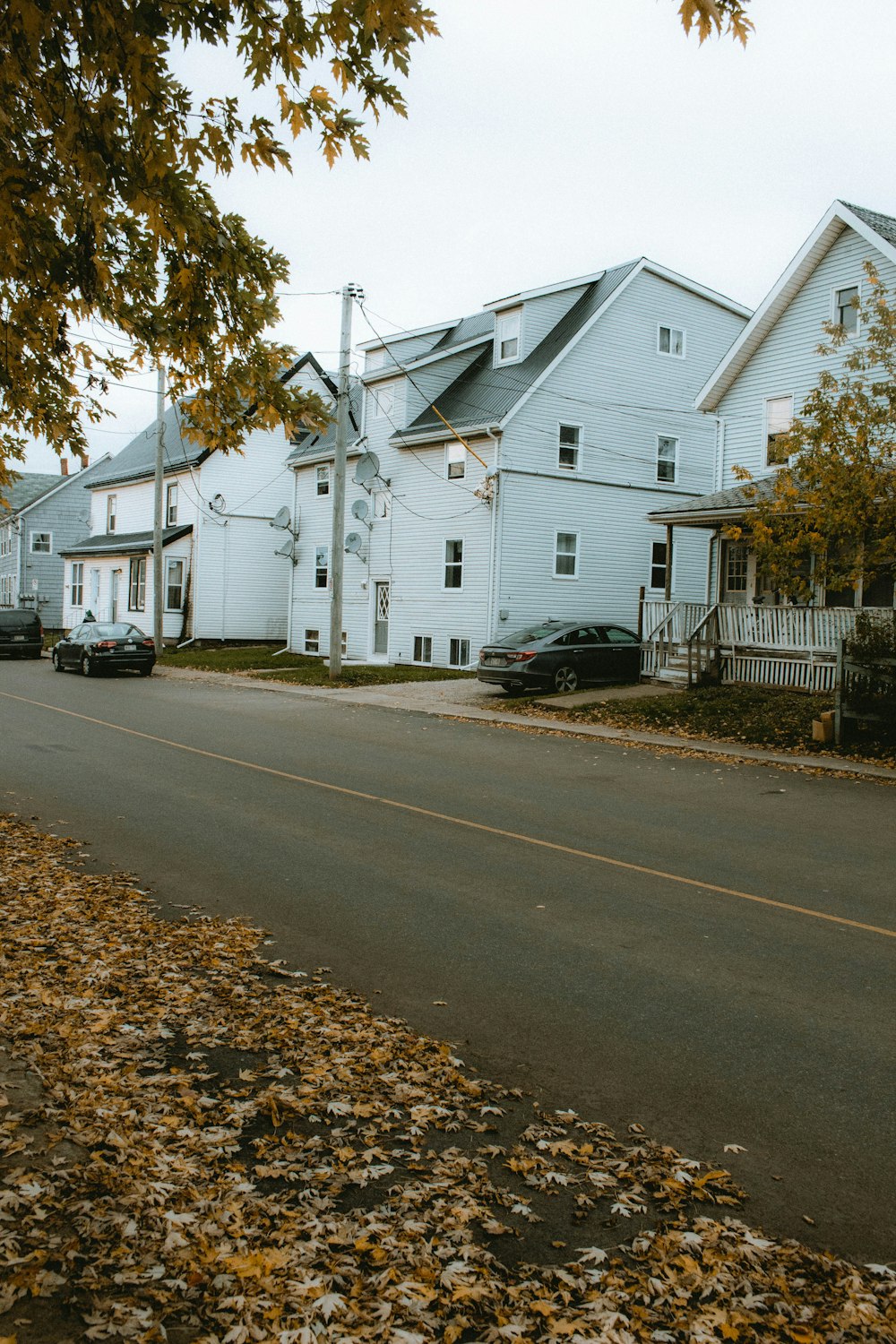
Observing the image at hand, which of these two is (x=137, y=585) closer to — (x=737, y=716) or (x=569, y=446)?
(x=569, y=446)

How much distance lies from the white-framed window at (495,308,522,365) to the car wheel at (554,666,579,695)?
1151cm

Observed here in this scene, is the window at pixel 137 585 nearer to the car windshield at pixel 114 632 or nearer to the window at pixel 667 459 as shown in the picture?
the car windshield at pixel 114 632

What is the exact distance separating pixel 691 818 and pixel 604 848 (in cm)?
192

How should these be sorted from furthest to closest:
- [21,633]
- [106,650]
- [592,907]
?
[21,633], [106,650], [592,907]

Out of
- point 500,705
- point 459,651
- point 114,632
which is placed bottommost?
point 500,705

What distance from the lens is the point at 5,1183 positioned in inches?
134

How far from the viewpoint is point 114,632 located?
30.2 meters

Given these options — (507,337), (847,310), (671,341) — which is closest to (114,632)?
(507,337)

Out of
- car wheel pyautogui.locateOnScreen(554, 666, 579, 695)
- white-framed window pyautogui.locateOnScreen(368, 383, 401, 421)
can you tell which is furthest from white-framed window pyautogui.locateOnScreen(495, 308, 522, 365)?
car wheel pyautogui.locateOnScreen(554, 666, 579, 695)

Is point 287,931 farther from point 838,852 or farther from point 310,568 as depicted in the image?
point 310,568

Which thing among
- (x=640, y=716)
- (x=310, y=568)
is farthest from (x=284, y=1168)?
(x=310, y=568)

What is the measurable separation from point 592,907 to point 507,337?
88.8 feet

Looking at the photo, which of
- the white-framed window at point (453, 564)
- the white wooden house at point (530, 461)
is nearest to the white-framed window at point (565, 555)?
the white wooden house at point (530, 461)

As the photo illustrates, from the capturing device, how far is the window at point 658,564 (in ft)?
110
